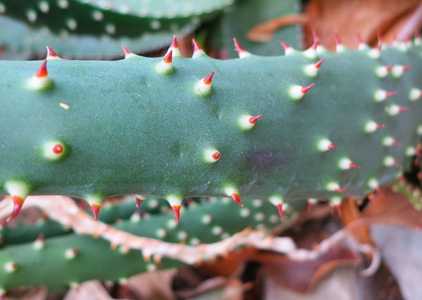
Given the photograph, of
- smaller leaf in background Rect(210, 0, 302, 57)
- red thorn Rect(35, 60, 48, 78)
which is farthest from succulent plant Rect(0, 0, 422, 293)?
smaller leaf in background Rect(210, 0, 302, 57)

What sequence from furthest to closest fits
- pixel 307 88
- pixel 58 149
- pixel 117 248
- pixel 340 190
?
1. pixel 117 248
2. pixel 340 190
3. pixel 307 88
4. pixel 58 149

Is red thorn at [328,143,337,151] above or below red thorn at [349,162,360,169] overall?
above

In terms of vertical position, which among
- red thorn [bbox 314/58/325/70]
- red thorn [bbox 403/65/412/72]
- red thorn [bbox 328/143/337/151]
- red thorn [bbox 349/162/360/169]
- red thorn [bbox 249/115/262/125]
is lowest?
red thorn [bbox 349/162/360/169]

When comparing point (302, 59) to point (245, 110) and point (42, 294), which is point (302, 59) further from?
point (42, 294)

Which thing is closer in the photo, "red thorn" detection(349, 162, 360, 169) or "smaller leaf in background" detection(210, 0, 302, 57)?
"red thorn" detection(349, 162, 360, 169)

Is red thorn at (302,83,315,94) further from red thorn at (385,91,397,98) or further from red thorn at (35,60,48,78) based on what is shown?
red thorn at (35,60,48,78)

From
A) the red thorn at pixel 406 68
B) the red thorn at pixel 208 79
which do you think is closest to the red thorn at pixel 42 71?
the red thorn at pixel 208 79

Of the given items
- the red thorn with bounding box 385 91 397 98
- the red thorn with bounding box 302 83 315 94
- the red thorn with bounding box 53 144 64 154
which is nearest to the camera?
the red thorn with bounding box 53 144 64 154

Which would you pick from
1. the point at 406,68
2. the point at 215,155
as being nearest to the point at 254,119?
the point at 215,155

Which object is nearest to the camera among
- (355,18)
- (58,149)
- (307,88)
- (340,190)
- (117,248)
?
(58,149)

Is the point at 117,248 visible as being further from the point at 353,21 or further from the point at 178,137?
the point at 353,21

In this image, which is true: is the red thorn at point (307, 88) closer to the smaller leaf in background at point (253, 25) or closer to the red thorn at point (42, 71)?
the red thorn at point (42, 71)
